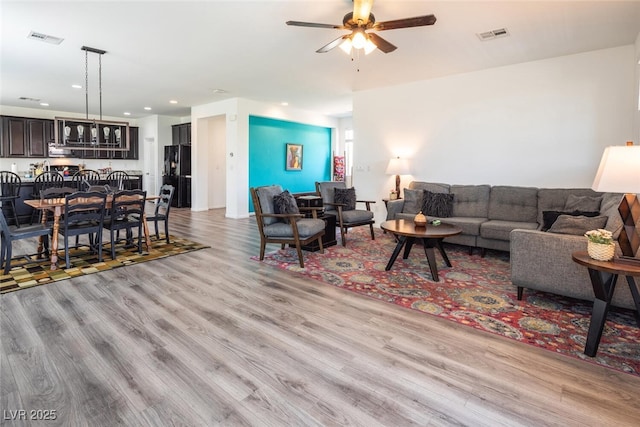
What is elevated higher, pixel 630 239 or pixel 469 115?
pixel 469 115

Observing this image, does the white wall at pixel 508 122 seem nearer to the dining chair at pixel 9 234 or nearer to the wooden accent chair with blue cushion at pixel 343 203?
the wooden accent chair with blue cushion at pixel 343 203

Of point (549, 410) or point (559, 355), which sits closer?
point (549, 410)

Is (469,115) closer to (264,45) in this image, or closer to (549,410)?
(264,45)

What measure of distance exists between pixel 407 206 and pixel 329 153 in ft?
17.8

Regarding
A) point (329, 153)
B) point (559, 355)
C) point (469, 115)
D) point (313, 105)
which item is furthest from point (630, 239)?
point (329, 153)

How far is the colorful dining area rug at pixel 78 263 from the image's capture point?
3.45m

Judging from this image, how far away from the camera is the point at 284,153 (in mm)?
8891

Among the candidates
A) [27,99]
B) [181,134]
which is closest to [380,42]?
[181,134]

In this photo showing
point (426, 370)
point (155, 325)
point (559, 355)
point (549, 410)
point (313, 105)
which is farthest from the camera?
point (313, 105)

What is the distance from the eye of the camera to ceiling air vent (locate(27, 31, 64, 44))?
12.7 feet

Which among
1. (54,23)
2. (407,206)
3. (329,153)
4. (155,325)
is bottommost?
(155,325)

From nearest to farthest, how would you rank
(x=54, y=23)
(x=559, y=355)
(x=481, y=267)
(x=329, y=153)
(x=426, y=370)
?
(x=426, y=370)
(x=559, y=355)
(x=54, y=23)
(x=481, y=267)
(x=329, y=153)

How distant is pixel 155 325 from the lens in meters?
2.51

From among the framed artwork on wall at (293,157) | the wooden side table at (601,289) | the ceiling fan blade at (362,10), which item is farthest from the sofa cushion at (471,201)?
the framed artwork on wall at (293,157)
